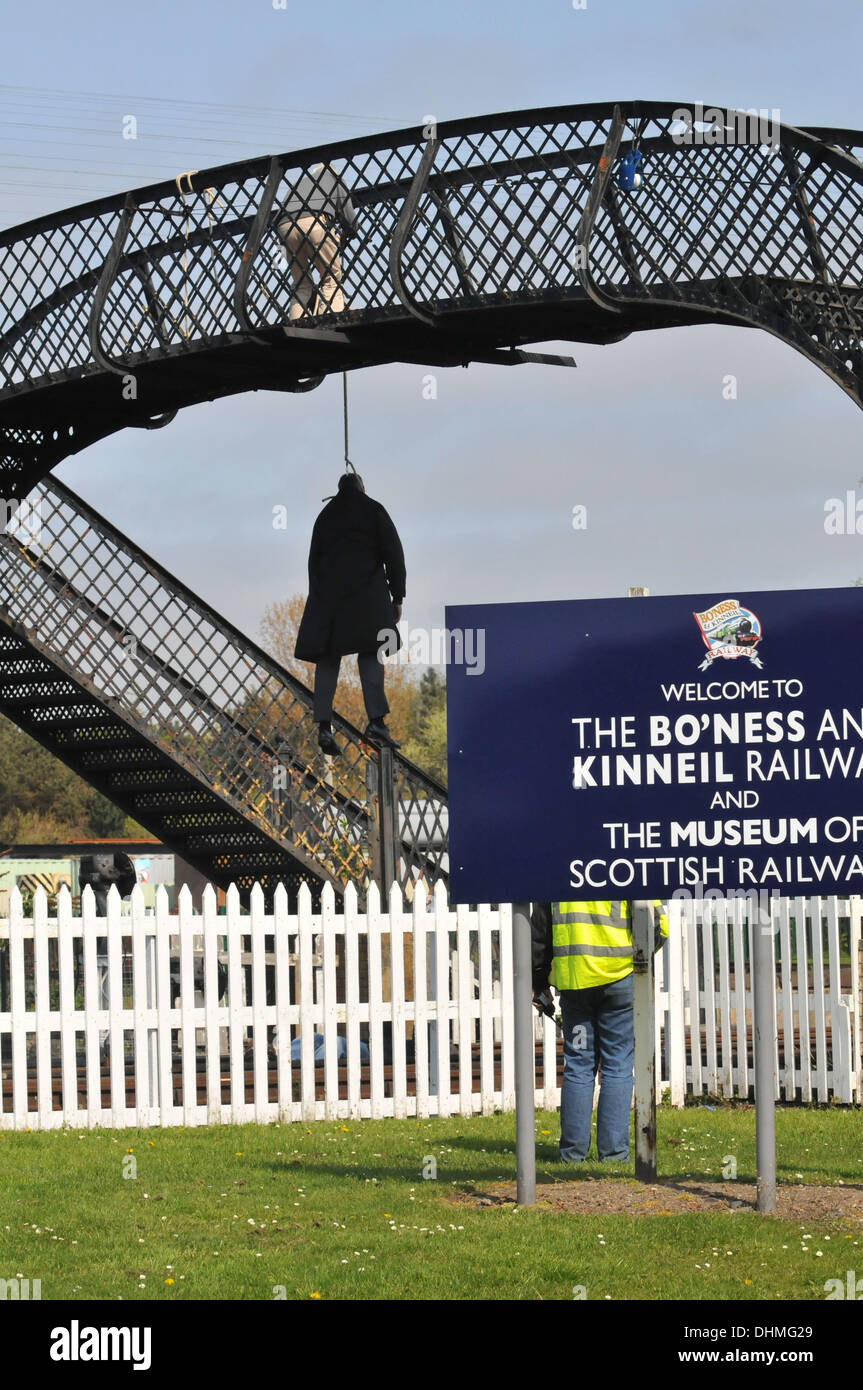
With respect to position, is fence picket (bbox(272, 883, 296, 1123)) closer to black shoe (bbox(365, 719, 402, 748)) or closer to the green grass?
the green grass

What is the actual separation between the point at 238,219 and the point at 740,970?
7.38 metres

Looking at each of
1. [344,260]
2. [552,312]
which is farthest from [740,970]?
[344,260]

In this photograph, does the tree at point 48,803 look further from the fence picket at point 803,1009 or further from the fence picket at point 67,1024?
the fence picket at point 67,1024

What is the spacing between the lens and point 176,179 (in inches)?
594

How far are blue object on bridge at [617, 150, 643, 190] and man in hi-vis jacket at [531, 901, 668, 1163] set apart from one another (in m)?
5.76

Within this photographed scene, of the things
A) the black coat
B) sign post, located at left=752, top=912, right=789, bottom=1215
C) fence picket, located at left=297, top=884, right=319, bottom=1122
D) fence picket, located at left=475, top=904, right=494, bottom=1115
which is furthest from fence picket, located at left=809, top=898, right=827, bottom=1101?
sign post, located at left=752, top=912, right=789, bottom=1215

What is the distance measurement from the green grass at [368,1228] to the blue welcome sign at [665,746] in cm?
165

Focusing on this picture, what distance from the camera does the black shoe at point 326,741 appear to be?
16.3 m

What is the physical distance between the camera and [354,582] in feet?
51.3

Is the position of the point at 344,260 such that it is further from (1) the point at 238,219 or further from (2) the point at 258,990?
(2) the point at 258,990

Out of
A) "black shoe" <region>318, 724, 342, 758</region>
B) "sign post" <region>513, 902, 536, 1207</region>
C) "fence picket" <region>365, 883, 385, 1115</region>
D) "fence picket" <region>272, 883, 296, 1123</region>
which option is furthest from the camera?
"black shoe" <region>318, 724, 342, 758</region>

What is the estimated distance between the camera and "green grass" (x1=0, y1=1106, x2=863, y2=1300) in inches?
275

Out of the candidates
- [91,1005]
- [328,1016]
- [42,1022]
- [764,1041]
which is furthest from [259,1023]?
[764,1041]

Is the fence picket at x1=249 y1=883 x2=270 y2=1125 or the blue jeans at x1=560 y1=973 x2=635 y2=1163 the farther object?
the fence picket at x1=249 y1=883 x2=270 y2=1125
